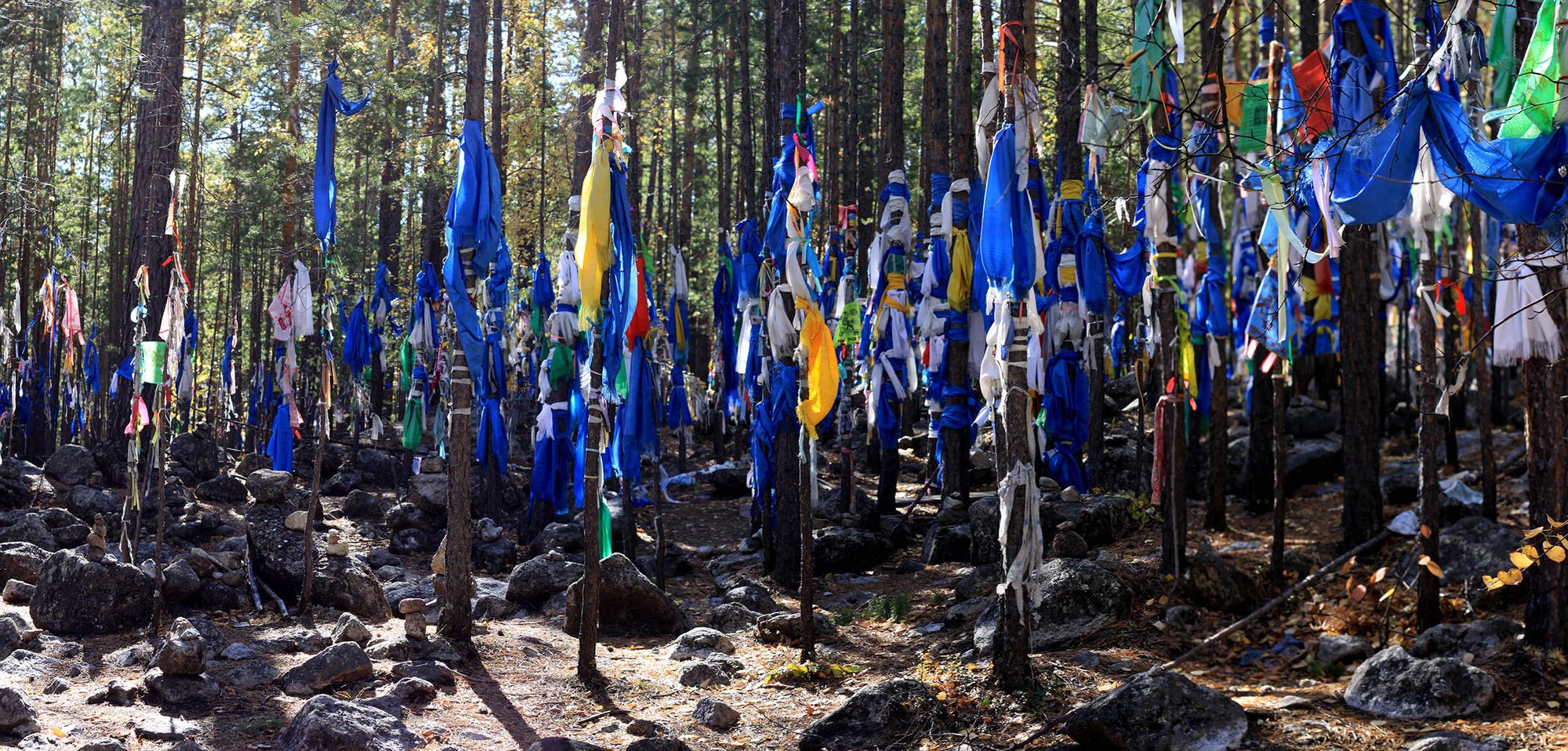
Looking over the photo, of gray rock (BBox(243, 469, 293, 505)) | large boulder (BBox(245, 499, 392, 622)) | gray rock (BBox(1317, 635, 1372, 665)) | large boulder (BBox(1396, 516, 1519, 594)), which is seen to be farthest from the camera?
gray rock (BBox(243, 469, 293, 505))

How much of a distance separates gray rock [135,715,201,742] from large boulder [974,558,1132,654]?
497 cm

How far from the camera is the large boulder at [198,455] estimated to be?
17188 mm

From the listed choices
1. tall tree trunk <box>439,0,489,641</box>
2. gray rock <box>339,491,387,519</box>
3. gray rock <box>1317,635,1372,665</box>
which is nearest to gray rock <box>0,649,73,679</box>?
tall tree trunk <box>439,0,489,641</box>

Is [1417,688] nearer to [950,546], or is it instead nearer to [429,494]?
[950,546]

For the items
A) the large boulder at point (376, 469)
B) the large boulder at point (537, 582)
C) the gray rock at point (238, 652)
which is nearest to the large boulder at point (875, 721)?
the gray rock at point (238, 652)

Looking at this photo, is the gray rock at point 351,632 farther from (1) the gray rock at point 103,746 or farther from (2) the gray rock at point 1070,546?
(2) the gray rock at point 1070,546

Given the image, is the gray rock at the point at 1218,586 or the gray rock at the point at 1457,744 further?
the gray rock at the point at 1218,586

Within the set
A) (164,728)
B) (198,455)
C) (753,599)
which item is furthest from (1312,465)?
(198,455)

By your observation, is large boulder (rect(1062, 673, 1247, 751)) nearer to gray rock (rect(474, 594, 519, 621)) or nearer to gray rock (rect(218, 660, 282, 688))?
gray rock (rect(218, 660, 282, 688))

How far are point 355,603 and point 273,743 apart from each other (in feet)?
13.1

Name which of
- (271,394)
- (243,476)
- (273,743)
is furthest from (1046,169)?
(271,394)

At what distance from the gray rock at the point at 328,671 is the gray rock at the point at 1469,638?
6765 mm

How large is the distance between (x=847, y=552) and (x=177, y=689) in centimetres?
661

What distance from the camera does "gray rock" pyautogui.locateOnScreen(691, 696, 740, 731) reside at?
7.29 m
